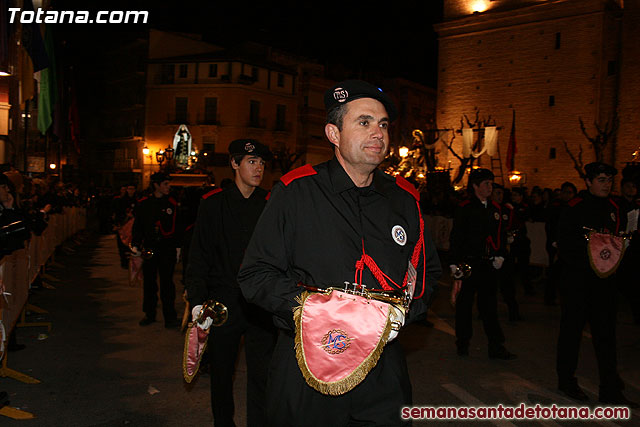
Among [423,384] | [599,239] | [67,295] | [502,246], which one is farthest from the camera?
[67,295]

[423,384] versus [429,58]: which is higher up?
[429,58]

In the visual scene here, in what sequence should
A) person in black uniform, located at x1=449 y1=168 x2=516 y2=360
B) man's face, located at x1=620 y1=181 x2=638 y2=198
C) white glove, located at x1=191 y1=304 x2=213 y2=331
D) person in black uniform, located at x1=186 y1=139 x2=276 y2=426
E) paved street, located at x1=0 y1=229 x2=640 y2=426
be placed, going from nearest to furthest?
white glove, located at x1=191 y1=304 x2=213 y2=331 < person in black uniform, located at x1=186 y1=139 x2=276 y2=426 < paved street, located at x1=0 y1=229 x2=640 y2=426 < person in black uniform, located at x1=449 y1=168 x2=516 y2=360 < man's face, located at x1=620 y1=181 x2=638 y2=198

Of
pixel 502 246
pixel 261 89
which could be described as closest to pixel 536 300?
pixel 502 246

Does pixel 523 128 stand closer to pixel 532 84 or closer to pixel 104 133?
pixel 532 84

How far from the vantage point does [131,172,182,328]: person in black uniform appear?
9570 mm

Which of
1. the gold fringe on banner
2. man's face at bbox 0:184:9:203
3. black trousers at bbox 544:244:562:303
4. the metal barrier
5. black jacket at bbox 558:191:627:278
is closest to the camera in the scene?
the gold fringe on banner

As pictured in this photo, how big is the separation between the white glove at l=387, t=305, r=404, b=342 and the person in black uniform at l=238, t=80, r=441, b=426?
0.20 metres

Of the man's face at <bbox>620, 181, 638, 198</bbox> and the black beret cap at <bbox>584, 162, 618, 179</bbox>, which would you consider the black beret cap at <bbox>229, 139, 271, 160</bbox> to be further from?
the man's face at <bbox>620, 181, 638, 198</bbox>

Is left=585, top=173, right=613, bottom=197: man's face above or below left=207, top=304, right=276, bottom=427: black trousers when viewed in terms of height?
above

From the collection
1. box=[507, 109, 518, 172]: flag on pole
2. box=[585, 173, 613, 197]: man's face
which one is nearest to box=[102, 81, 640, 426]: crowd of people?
box=[585, 173, 613, 197]: man's face

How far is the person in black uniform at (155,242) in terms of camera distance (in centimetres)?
957

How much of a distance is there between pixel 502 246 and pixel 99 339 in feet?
18.6

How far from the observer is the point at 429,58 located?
215 ft

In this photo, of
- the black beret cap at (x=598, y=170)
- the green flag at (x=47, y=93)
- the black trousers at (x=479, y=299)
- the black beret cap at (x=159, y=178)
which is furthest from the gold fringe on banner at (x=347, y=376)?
the green flag at (x=47, y=93)
